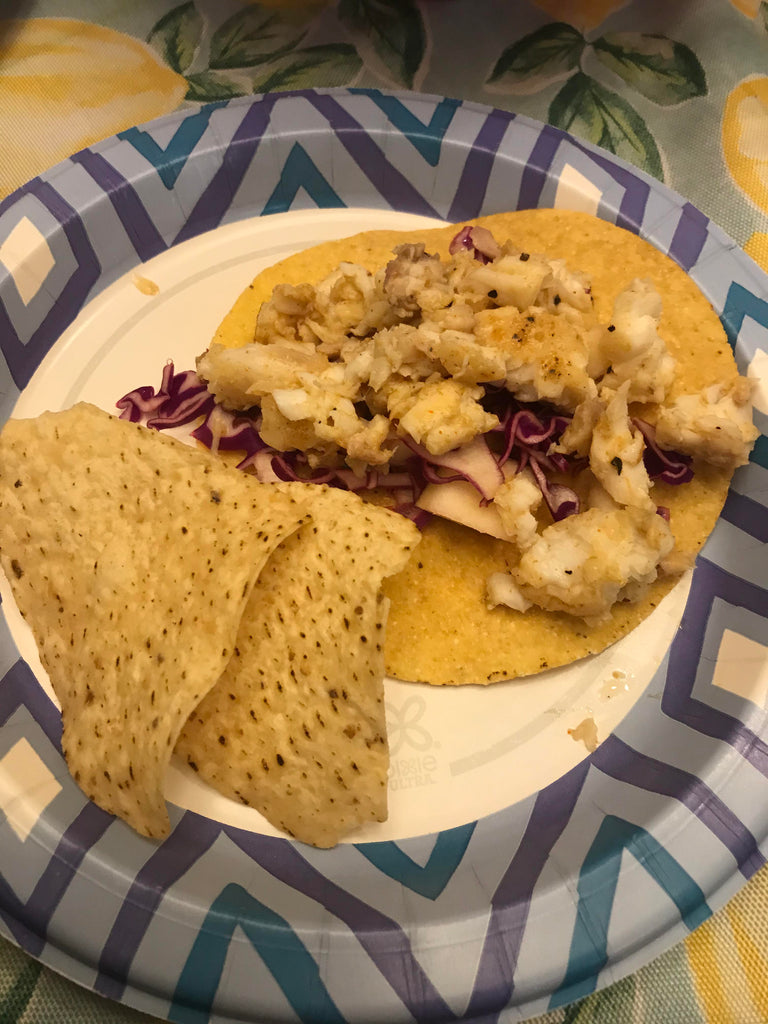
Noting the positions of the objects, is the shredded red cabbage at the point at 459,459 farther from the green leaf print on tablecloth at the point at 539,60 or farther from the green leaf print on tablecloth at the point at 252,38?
the green leaf print on tablecloth at the point at 539,60

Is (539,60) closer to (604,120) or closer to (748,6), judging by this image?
(604,120)

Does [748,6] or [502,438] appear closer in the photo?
[502,438]

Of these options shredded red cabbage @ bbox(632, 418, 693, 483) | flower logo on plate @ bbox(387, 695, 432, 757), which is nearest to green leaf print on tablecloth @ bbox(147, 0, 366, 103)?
shredded red cabbage @ bbox(632, 418, 693, 483)

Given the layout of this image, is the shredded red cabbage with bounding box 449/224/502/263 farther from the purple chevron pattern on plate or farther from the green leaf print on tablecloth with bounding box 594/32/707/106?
the green leaf print on tablecloth with bounding box 594/32/707/106

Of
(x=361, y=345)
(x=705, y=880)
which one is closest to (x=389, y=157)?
(x=361, y=345)

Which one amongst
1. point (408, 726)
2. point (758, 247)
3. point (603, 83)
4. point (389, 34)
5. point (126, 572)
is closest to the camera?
point (126, 572)

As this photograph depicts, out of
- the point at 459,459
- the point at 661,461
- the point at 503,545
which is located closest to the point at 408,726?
the point at 503,545

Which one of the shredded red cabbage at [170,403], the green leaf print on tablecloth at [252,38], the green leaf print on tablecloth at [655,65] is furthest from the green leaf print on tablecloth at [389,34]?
the shredded red cabbage at [170,403]
